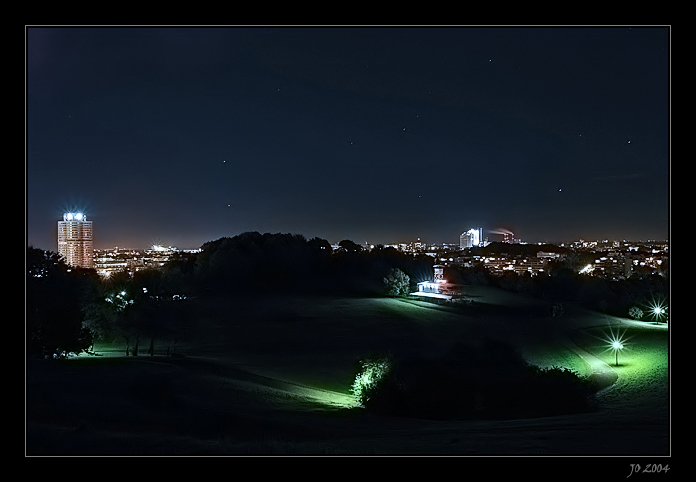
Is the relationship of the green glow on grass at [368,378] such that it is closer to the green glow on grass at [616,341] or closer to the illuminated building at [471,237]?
the green glow on grass at [616,341]

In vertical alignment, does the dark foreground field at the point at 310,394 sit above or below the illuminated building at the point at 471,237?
below

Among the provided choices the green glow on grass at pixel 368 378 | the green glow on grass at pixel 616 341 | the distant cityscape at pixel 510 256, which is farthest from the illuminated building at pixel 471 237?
the green glow on grass at pixel 368 378

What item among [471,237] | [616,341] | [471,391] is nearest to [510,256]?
[471,237]

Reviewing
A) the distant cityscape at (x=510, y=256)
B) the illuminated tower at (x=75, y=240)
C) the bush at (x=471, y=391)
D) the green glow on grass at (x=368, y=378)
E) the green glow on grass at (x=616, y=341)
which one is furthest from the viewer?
the distant cityscape at (x=510, y=256)

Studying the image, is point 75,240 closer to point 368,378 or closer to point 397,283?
point 368,378

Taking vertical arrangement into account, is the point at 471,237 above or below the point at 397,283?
above

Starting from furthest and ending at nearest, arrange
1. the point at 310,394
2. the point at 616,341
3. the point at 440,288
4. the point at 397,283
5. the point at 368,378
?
the point at 440,288 < the point at 397,283 < the point at 616,341 < the point at 368,378 < the point at 310,394

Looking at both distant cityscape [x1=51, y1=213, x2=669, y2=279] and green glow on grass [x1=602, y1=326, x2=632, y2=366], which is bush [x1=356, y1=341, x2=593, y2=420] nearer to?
green glow on grass [x1=602, y1=326, x2=632, y2=366]
